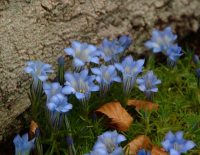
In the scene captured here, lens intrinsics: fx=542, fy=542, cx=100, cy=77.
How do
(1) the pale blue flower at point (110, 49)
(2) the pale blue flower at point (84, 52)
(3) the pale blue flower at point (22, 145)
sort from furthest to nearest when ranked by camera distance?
1. (1) the pale blue flower at point (110, 49)
2. (2) the pale blue flower at point (84, 52)
3. (3) the pale blue flower at point (22, 145)

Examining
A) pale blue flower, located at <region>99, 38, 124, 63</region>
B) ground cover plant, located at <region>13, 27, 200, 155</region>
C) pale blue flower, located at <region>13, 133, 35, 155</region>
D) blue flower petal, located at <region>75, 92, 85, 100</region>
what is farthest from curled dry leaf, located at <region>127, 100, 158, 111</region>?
pale blue flower, located at <region>13, 133, 35, 155</region>

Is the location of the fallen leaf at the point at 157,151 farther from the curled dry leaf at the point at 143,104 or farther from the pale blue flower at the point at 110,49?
the pale blue flower at the point at 110,49

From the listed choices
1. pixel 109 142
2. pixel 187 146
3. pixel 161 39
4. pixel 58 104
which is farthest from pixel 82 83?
pixel 161 39

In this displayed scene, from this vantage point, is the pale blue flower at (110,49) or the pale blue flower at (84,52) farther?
the pale blue flower at (110,49)

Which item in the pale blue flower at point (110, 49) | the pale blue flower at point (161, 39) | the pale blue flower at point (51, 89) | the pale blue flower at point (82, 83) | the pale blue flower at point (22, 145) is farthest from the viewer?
the pale blue flower at point (161, 39)

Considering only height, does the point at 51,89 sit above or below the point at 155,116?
above

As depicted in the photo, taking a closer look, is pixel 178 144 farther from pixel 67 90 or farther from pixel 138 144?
pixel 67 90

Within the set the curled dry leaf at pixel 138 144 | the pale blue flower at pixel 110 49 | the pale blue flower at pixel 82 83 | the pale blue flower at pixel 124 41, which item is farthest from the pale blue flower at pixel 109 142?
the pale blue flower at pixel 124 41

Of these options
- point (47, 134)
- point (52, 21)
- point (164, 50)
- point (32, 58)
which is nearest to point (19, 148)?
point (47, 134)
